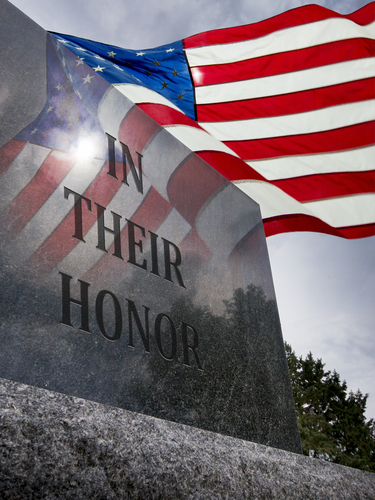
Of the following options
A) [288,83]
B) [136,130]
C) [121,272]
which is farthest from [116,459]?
[288,83]

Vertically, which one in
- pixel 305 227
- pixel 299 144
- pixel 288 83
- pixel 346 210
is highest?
pixel 288 83

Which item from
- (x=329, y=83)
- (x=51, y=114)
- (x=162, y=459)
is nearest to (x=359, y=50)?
(x=329, y=83)

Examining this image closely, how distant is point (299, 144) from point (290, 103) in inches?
31.7

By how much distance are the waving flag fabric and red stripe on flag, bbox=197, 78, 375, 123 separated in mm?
17

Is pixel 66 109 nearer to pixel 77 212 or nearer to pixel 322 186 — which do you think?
pixel 77 212

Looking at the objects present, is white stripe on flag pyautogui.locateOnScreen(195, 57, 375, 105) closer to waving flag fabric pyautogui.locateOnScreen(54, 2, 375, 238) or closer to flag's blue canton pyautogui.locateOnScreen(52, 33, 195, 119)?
waving flag fabric pyautogui.locateOnScreen(54, 2, 375, 238)

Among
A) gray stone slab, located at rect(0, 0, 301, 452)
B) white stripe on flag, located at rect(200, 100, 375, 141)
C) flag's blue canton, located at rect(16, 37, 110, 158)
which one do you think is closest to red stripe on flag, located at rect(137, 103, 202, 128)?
white stripe on flag, located at rect(200, 100, 375, 141)

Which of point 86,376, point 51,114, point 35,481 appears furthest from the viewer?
point 51,114

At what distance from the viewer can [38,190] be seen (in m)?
2.88

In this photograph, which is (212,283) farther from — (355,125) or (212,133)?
(355,125)

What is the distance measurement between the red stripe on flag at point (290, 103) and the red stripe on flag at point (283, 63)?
0.48 m

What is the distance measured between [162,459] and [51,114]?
259cm

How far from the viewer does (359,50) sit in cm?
764

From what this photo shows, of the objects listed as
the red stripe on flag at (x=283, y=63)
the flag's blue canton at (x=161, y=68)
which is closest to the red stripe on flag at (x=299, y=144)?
the flag's blue canton at (x=161, y=68)
